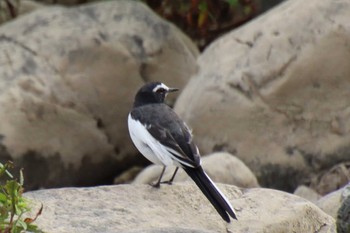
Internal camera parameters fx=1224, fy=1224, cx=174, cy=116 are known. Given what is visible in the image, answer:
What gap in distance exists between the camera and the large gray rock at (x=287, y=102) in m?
10.1

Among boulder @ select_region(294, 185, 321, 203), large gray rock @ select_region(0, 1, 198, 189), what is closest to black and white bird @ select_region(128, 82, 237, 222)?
boulder @ select_region(294, 185, 321, 203)

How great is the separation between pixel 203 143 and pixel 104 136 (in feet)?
3.88

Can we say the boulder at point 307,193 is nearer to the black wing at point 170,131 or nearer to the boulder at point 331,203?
the boulder at point 331,203

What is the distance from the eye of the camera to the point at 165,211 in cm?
691

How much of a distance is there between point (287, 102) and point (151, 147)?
8.85 feet

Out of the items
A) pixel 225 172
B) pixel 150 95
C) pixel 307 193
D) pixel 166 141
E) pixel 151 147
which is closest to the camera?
pixel 166 141

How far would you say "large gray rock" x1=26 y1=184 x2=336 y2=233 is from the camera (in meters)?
6.43

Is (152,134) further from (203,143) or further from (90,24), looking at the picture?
(90,24)

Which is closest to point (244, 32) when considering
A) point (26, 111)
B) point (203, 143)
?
point (203, 143)

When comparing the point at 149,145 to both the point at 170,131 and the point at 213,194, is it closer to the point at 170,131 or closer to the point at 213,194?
the point at 170,131

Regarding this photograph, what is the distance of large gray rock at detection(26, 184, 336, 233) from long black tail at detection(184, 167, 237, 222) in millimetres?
68

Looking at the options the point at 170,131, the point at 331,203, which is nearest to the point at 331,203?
the point at 331,203

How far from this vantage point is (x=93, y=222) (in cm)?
638

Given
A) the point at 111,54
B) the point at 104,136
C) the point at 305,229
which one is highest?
the point at 305,229
